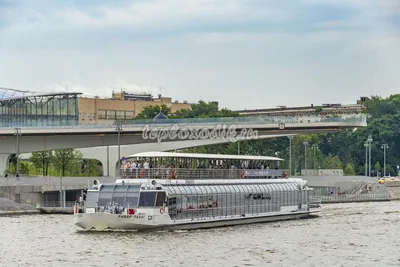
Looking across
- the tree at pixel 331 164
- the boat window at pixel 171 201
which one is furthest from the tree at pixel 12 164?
the boat window at pixel 171 201

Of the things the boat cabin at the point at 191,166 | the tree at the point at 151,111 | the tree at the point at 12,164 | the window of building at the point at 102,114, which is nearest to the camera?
the boat cabin at the point at 191,166

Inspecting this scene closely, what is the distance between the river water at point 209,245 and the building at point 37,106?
6583cm

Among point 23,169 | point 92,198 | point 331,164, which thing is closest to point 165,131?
point 23,169

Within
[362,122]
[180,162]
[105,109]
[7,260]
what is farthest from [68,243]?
[105,109]

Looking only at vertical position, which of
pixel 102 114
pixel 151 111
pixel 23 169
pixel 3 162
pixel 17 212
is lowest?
pixel 17 212

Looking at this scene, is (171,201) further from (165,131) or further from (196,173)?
(165,131)

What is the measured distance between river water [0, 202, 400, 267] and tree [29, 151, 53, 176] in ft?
181

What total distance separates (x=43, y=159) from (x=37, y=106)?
1403cm

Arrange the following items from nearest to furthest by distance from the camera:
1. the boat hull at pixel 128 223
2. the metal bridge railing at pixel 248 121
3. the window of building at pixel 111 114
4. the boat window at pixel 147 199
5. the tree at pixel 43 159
A: the boat hull at pixel 128 223
the boat window at pixel 147 199
the metal bridge railing at pixel 248 121
the tree at pixel 43 159
the window of building at pixel 111 114

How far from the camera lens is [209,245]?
60.2 meters

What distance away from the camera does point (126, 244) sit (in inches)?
2345

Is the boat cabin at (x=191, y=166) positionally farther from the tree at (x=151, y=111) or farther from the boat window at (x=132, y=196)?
the tree at (x=151, y=111)

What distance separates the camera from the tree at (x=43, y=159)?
13338 cm

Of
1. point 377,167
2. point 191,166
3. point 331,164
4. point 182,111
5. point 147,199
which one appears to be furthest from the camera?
point 182,111
